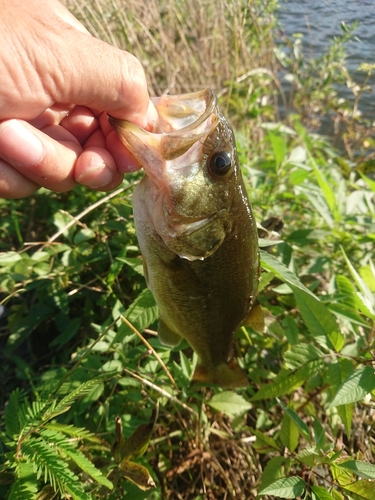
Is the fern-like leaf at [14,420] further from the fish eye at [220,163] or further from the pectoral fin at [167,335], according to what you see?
the fish eye at [220,163]

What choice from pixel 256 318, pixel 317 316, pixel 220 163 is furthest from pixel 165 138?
pixel 317 316

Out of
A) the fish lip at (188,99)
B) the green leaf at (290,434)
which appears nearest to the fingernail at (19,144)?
the fish lip at (188,99)

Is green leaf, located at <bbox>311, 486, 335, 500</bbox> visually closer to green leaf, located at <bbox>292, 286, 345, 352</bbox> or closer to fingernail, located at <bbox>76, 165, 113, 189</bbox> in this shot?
green leaf, located at <bbox>292, 286, 345, 352</bbox>

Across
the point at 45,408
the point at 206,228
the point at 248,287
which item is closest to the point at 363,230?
the point at 248,287

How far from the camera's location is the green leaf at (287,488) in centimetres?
144

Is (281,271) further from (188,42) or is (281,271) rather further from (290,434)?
(188,42)

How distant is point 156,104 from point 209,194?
19.3 inches

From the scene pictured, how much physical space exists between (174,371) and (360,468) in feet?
3.44

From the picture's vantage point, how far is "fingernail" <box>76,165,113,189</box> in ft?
5.55

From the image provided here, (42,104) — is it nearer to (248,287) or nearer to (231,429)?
(248,287)

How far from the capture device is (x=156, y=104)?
167 centimetres

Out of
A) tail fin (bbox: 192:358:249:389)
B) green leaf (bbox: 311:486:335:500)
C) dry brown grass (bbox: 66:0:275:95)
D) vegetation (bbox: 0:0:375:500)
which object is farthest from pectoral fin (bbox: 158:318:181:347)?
dry brown grass (bbox: 66:0:275:95)

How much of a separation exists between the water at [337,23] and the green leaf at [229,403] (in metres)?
3.47

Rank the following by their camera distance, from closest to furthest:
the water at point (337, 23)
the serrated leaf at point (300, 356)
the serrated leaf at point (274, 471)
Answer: the serrated leaf at point (274, 471) → the serrated leaf at point (300, 356) → the water at point (337, 23)
